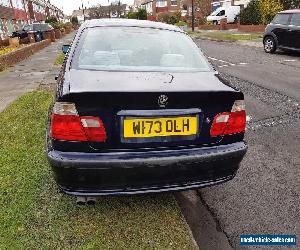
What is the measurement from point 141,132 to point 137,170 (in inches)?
11.2

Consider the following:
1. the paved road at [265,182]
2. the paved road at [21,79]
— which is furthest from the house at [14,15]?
the paved road at [265,182]

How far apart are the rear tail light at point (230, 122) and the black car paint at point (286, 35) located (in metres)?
12.2

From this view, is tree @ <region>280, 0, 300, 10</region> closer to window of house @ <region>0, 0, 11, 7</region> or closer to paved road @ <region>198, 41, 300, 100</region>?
paved road @ <region>198, 41, 300, 100</region>

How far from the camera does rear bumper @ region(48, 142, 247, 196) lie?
2639 millimetres

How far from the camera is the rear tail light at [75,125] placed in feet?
8.60

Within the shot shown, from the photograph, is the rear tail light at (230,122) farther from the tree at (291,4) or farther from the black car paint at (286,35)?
the tree at (291,4)

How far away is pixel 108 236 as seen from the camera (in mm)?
2895

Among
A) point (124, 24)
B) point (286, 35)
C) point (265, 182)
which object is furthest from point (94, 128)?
point (286, 35)

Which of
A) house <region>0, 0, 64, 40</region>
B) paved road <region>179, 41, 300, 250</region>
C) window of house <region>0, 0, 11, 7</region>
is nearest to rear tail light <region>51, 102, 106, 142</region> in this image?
paved road <region>179, 41, 300, 250</region>

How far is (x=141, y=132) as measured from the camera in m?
2.65

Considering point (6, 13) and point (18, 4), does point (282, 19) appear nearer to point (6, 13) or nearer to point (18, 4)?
point (6, 13)

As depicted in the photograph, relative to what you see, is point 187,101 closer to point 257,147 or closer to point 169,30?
point 169,30

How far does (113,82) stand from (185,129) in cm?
66

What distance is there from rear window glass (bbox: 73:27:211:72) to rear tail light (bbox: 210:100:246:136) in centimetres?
65
